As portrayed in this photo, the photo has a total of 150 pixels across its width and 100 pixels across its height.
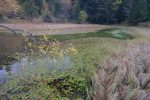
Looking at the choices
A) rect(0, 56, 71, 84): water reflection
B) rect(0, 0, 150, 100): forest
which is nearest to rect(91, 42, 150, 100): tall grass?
rect(0, 0, 150, 100): forest

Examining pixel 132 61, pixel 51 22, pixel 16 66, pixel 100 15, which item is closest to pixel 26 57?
pixel 16 66

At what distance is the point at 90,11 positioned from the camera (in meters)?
68.6

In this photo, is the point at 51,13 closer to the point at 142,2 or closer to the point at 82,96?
the point at 142,2

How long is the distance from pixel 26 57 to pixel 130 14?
4422 cm

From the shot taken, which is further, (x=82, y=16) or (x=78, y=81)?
(x=82, y=16)

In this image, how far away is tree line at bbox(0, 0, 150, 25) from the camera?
60969 millimetres

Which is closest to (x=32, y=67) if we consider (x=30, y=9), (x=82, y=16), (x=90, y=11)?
(x=30, y=9)

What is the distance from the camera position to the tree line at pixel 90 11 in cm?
6097

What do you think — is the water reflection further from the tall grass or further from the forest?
the tall grass

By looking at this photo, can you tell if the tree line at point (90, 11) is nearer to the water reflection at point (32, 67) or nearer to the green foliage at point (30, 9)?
the green foliage at point (30, 9)

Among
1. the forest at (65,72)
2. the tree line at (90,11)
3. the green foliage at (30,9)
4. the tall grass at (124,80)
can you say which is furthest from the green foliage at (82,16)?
the tall grass at (124,80)

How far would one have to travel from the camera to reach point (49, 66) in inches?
730

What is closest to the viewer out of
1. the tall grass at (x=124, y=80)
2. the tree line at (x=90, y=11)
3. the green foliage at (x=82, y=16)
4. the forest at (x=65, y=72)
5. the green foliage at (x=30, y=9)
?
the forest at (x=65, y=72)

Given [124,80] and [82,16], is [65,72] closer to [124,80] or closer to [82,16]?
[124,80]
